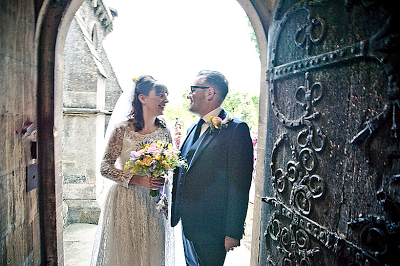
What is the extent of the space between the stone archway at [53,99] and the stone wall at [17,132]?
93 mm

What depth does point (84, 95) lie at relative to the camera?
5.62m

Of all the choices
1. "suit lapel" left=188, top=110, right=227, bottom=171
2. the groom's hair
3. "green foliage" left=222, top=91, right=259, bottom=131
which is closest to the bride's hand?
"suit lapel" left=188, top=110, right=227, bottom=171

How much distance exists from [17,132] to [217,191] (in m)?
1.71

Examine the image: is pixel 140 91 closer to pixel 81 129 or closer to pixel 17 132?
pixel 17 132

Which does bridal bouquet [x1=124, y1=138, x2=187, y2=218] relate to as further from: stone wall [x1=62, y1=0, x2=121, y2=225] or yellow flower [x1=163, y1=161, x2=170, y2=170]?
stone wall [x1=62, y1=0, x2=121, y2=225]

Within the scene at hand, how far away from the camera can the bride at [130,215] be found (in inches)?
103

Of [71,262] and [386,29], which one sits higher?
[386,29]

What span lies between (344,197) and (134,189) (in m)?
2.07

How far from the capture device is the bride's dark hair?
9.28 ft

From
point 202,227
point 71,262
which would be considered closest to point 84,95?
point 71,262

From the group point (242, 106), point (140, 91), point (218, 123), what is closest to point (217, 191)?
point (218, 123)

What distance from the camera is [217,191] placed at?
227 centimetres

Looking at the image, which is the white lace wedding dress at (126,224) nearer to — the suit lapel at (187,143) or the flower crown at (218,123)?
the suit lapel at (187,143)

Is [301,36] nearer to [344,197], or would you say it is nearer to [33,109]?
[344,197]
